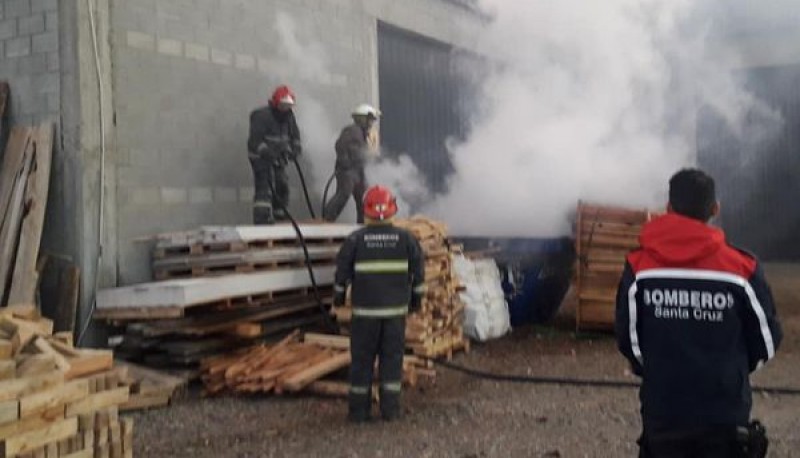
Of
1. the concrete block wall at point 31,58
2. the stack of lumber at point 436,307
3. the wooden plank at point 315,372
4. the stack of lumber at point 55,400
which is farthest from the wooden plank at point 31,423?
the concrete block wall at point 31,58

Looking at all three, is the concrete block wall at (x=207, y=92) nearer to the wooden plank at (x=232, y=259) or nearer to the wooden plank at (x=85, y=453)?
the wooden plank at (x=232, y=259)

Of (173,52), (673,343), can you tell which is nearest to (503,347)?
(173,52)

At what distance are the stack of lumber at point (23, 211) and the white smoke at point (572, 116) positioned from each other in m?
5.17

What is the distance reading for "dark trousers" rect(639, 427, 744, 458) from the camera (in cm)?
318

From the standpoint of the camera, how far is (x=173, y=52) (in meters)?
8.98

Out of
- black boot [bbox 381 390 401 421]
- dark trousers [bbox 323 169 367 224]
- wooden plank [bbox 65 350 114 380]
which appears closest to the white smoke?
dark trousers [bbox 323 169 367 224]

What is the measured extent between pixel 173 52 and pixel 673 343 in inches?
277

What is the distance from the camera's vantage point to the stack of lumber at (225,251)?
816cm

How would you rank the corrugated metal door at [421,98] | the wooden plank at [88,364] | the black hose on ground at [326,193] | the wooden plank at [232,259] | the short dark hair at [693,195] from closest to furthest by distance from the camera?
the short dark hair at [693,195], the wooden plank at [88,364], the wooden plank at [232,259], the black hose on ground at [326,193], the corrugated metal door at [421,98]

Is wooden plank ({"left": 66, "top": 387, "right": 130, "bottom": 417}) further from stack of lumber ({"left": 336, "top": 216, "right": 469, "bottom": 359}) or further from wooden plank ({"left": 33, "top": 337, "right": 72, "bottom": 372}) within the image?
stack of lumber ({"left": 336, "top": 216, "right": 469, "bottom": 359})

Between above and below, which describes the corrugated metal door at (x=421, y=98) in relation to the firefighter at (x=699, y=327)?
above

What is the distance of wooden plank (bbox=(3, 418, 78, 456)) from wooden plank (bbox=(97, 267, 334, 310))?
3.02 metres

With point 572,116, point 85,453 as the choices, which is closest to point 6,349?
point 85,453

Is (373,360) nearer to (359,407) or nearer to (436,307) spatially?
(359,407)
